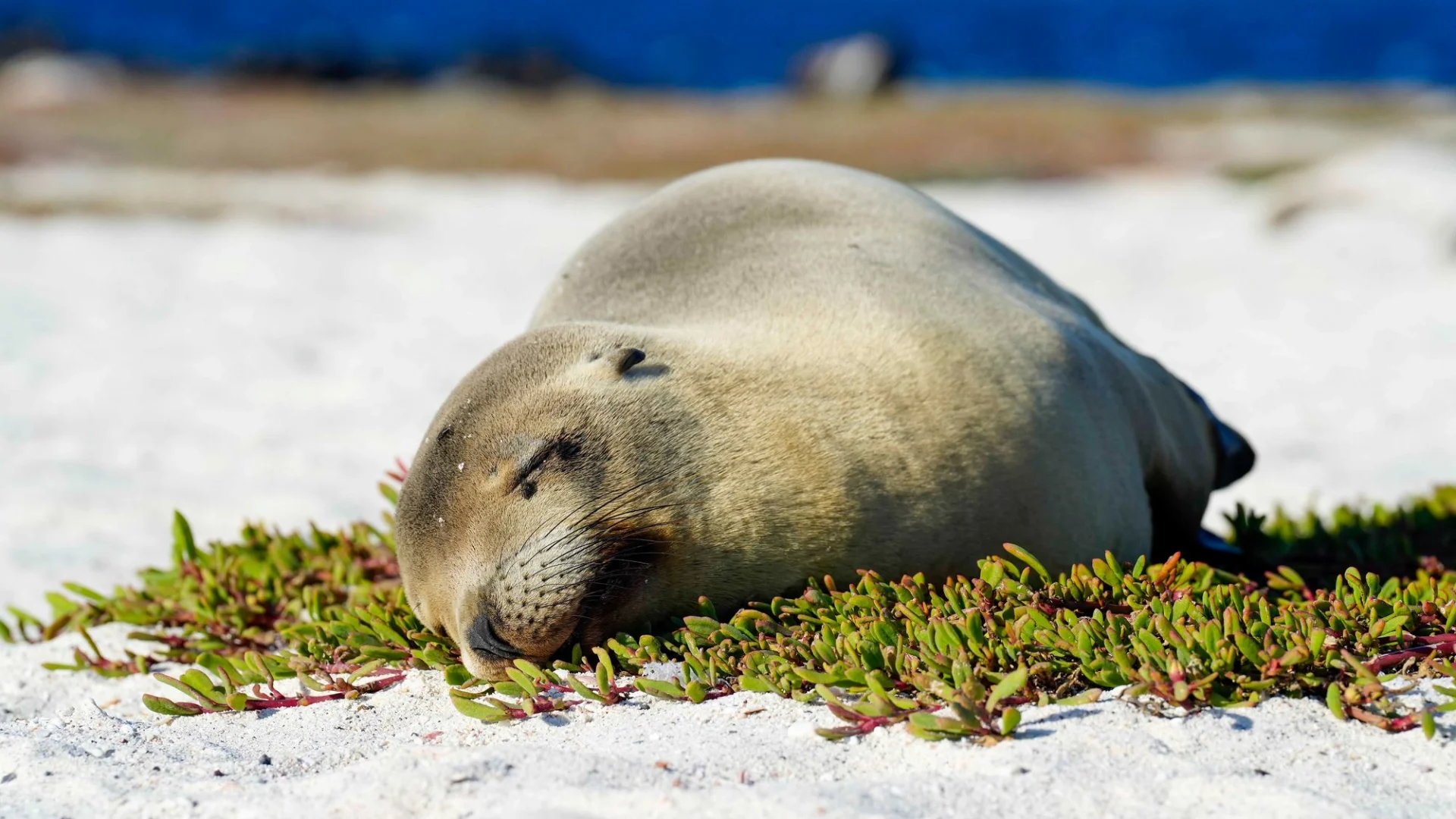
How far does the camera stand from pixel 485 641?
2.92 metres

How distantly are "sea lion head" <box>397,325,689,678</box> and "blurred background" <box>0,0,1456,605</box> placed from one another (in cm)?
202

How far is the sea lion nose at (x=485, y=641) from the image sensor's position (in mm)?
2922

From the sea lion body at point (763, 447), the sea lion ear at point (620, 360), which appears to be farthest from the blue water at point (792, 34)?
the sea lion ear at point (620, 360)

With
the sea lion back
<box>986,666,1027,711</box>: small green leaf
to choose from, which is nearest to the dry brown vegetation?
the sea lion back

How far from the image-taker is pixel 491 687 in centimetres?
289

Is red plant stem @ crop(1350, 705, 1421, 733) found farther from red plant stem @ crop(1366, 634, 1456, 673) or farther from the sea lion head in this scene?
the sea lion head

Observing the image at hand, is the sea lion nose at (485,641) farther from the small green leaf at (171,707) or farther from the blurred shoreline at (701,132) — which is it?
the blurred shoreline at (701,132)

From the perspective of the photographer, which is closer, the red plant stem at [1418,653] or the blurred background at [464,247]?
the red plant stem at [1418,653]

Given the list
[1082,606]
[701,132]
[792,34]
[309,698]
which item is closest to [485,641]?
[309,698]

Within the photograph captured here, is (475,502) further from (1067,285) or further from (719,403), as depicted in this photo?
(1067,285)

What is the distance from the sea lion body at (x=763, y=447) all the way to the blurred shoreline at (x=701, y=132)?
401 inches

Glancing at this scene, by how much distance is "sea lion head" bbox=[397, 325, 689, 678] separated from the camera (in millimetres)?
2930

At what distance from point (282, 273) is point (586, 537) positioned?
24.1 ft

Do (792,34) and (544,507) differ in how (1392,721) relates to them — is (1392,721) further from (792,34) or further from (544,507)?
(792,34)
